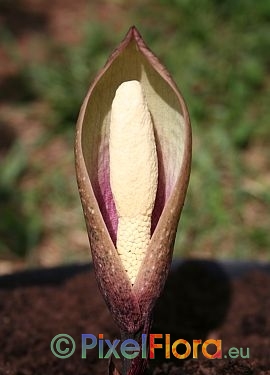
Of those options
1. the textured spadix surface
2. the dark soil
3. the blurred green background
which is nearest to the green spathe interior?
the textured spadix surface

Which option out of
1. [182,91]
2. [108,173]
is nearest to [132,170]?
[108,173]

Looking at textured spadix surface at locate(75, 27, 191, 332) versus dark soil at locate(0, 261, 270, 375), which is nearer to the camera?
textured spadix surface at locate(75, 27, 191, 332)

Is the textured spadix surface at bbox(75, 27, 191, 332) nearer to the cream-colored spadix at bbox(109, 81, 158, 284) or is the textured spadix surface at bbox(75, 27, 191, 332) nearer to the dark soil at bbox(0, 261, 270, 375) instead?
the cream-colored spadix at bbox(109, 81, 158, 284)

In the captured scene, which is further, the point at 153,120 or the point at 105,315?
the point at 105,315

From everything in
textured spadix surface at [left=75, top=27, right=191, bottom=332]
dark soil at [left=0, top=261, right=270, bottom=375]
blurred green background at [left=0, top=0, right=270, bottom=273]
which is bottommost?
blurred green background at [left=0, top=0, right=270, bottom=273]

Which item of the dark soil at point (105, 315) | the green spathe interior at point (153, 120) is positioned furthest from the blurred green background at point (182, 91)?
the green spathe interior at point (153, 120)

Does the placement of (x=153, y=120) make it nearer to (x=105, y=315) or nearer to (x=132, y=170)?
(x=132, y=170)
